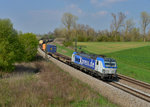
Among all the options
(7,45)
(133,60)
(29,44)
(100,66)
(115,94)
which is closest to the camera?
(115,94)

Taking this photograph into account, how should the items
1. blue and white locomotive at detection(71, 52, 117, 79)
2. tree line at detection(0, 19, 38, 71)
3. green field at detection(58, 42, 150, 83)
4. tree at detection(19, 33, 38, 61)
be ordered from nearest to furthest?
blue and white locomotive at detection(71, 52, 117, 79)
tree line at detection(0, 19, 38, 71)
green field at detection(58, 42, 150, 83)
tree at detection(19, 33, 38, 61)

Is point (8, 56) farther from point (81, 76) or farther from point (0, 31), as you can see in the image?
point (81, 76)

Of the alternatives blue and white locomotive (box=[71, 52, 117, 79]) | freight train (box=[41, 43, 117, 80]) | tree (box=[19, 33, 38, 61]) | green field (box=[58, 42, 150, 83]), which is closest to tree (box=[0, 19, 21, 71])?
freight train (box=[41, 43, 117, 80])

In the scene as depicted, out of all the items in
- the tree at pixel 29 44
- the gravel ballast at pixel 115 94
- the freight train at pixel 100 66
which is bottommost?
the gravel ballast at pixel 115 94

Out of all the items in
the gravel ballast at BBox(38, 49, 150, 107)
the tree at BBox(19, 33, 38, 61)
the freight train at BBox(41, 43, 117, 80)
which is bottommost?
the gravel ballast at BBox(38, 49, 150, 107)

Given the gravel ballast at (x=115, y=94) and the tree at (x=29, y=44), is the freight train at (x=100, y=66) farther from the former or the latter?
the tree at (x=29, y=44)

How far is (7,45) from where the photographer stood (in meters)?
21.8

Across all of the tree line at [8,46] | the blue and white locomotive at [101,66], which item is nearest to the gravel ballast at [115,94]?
the blue and white locomotive at [101,66]

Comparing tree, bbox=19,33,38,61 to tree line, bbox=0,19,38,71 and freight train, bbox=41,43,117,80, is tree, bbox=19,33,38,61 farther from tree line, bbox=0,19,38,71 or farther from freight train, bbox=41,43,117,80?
freight train, bbox=41,43,117,80

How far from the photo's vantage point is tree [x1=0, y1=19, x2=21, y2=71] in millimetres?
21328

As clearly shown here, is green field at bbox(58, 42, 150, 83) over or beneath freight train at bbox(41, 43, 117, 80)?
beneath

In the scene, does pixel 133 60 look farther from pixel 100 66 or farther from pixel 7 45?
pixel 7 45

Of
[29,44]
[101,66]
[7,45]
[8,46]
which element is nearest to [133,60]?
[101,66]

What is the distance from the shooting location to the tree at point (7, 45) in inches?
840
